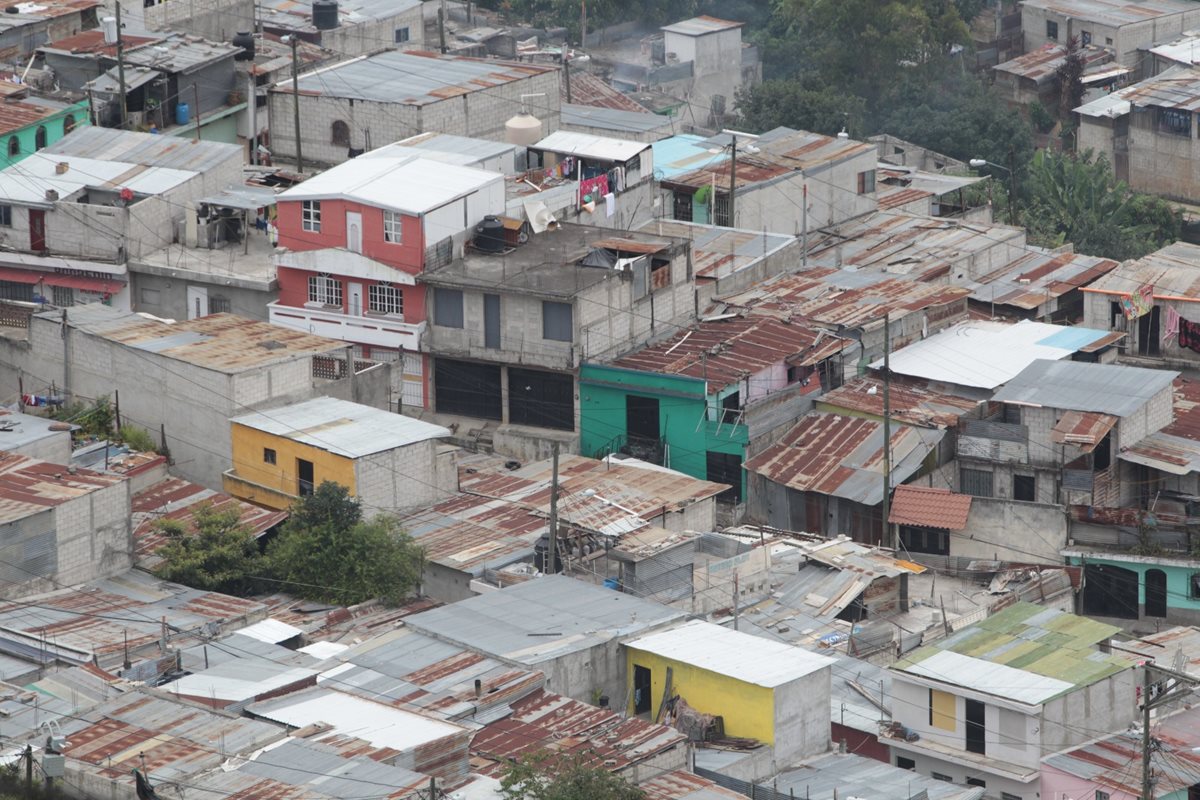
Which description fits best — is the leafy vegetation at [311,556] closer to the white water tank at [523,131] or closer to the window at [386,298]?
the window at [386,298]

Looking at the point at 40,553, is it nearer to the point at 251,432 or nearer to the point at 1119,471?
the point at 251,432

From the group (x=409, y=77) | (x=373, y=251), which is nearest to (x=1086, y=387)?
(x=373, y=251)

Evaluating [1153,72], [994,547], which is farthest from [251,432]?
[1153,72]

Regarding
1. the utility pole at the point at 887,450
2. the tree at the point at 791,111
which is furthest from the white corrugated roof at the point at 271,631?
the tree at the point at 791,111

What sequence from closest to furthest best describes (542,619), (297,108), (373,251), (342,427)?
(542,619), (342,427), (373,251), (297,108)

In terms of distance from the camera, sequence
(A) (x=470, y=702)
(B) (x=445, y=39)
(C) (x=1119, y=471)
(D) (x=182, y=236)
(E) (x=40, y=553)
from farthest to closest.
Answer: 1. (B) (x=445, y=39)
2. (D) (x=182, y=236)
3. (C) (x=1119, y=471)
4. (E) (x=40, y=553)
5. (A) (x=470, y=702)

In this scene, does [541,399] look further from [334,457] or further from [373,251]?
[334,457]
